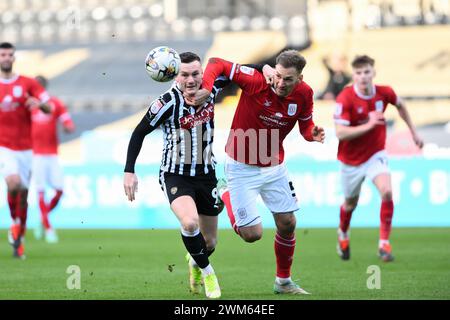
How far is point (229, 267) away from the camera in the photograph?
1068 centimetres

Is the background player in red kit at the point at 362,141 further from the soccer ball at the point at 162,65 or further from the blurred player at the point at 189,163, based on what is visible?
the soccer ball at the point at 162,65

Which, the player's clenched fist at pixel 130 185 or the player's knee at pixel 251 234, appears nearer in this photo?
the player's clenched fist at pixel 130 185

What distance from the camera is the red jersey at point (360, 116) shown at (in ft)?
38.3

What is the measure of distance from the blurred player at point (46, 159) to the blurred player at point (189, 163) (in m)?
7.17

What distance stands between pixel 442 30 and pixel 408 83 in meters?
1.69

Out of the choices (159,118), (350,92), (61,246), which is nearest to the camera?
(159,118)

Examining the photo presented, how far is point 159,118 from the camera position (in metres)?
7.70

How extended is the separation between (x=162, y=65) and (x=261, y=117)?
1116mm

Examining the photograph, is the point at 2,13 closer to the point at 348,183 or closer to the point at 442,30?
the point at 442,30

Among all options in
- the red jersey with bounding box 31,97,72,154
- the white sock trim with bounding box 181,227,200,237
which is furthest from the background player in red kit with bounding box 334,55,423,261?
the red jersey with bounding box 31,97,72,154

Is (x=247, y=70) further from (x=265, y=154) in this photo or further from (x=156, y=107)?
(x=156, y=107)

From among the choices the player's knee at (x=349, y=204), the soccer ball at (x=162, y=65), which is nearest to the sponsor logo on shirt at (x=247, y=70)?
the soccer ball at (x=162, y=65)

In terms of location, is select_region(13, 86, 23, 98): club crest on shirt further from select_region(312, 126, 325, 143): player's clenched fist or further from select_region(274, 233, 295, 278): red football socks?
select_region(312, 126, 325, 143): player's clenched fist
